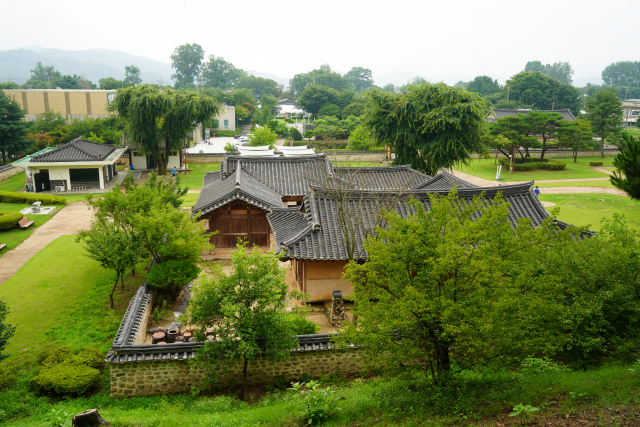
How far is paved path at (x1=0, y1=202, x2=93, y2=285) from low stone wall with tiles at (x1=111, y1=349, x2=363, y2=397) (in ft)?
37.5

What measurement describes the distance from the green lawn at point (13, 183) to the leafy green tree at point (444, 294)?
39.1 meters

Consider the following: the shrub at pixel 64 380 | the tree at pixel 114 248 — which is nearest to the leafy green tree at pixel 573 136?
the tree at pixel 114 248

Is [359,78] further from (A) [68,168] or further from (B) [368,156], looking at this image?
(A) [68,168]

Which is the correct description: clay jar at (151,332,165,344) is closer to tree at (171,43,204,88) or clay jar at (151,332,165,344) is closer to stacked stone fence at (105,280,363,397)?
stacked stone fence at (105,280,363,397)

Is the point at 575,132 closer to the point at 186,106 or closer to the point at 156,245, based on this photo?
the point at 186,106

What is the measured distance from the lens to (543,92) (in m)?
82.6

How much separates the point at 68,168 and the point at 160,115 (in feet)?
34.1

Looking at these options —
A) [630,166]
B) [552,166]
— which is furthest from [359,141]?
[630,166]

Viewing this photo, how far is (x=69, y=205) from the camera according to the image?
33188mm

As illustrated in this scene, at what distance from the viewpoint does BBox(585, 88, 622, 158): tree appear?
54.8 m

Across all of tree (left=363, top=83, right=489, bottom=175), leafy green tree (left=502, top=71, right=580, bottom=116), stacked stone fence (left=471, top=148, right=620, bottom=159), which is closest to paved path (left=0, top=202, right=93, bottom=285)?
tree (left=363, top=83, right=489, bottom=175)

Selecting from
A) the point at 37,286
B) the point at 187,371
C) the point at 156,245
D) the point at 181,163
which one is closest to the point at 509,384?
the point at 187,371

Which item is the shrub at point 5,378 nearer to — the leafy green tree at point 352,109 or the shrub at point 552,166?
the shrub at point 552,166

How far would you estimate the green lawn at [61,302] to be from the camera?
47.1 feet
